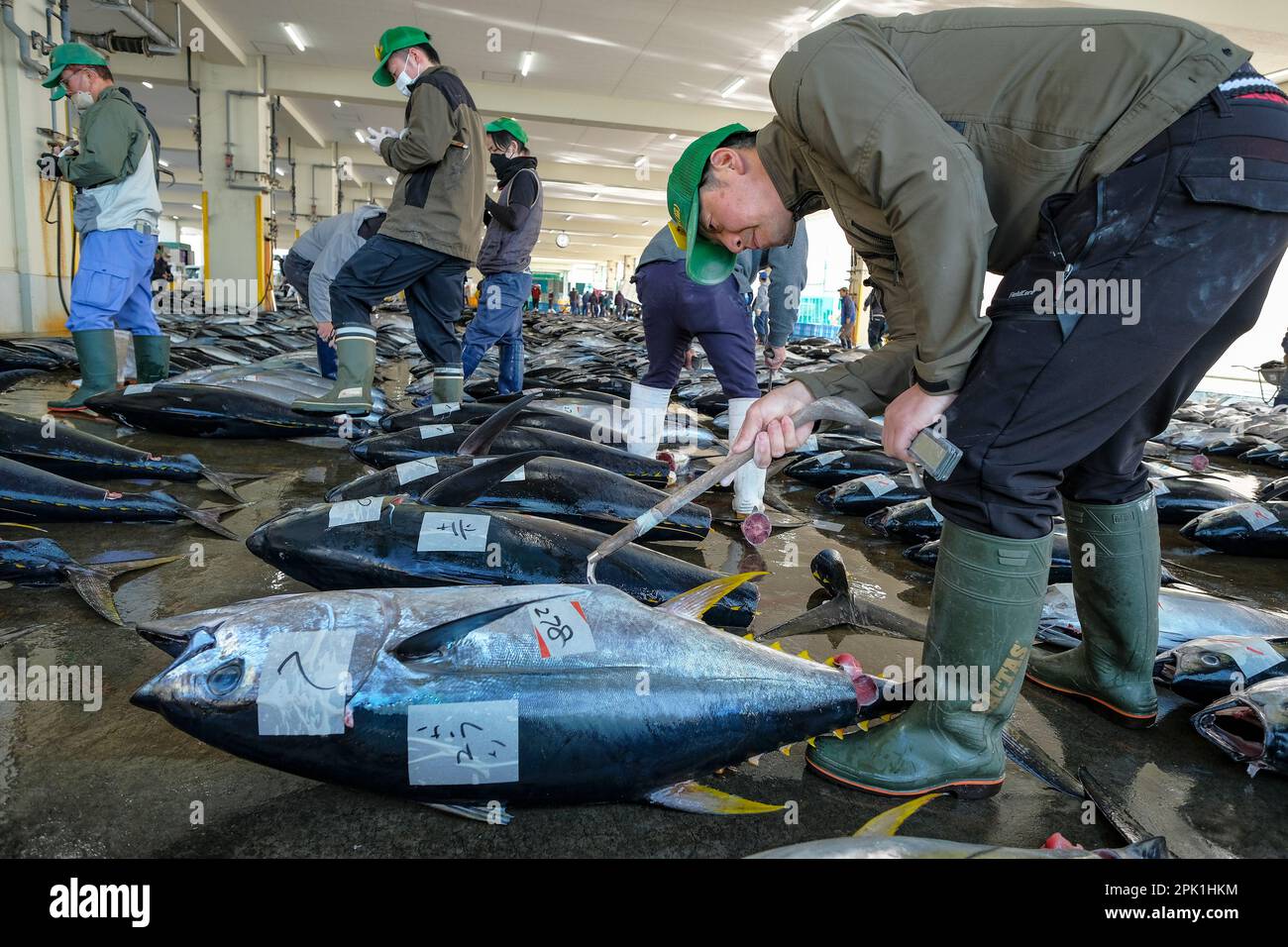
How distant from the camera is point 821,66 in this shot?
1.63m

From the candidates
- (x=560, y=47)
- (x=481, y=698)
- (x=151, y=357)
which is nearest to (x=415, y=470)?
(x=481, y=698)

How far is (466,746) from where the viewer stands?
157cm

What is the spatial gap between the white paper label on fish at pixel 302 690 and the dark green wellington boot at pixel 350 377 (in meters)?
4.42

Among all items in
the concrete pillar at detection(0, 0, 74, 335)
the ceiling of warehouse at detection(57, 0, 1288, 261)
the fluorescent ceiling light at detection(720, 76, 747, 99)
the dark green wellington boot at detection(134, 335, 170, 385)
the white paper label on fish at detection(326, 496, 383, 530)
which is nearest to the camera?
the white paper label on fish at detection(326, 496, 383, 530)

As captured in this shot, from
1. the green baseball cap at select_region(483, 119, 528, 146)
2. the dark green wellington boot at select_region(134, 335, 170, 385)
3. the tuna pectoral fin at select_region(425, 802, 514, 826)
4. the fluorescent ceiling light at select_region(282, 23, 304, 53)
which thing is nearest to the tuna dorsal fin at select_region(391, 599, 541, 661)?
the tuna pectoral fin at select_region(425, 802, 514, 826)

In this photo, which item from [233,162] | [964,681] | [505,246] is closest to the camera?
[964,681]

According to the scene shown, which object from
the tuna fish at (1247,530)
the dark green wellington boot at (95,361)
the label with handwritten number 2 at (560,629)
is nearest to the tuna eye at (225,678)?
the label with handwritten number 2 at (560,629)

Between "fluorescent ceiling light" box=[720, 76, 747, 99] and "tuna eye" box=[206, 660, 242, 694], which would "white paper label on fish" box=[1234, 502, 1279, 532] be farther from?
"fluorescent ceiling light" box=[720, 76, 747, 99]

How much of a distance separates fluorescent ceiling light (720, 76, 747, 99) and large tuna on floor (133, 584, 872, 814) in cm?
1801

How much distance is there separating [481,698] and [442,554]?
1.02 m

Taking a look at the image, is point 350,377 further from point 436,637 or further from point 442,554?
point 436,637

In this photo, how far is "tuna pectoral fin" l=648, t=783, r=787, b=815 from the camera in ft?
5.48
